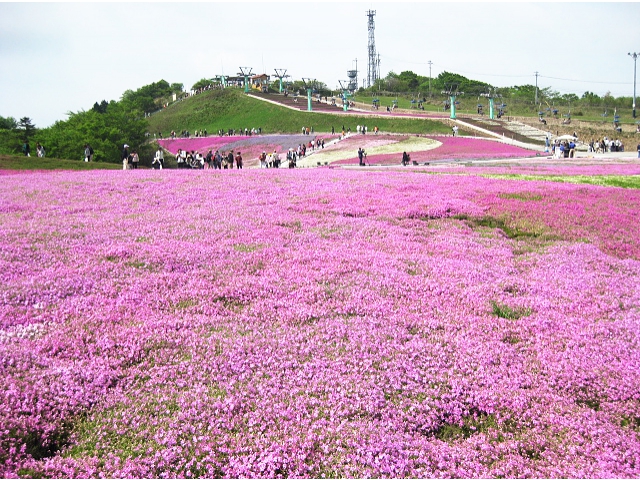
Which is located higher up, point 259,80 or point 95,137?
point 259,80

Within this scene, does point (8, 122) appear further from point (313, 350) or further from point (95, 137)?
Result: point (313, 350)

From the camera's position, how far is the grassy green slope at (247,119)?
314 feet

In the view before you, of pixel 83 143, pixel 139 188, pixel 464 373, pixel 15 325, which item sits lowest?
pixel 464 373

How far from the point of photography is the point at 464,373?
7125 mm

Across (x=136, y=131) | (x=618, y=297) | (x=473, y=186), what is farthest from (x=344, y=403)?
(x=136, y=131)

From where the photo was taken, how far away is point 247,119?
125688 millimetres

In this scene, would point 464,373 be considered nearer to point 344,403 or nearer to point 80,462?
point 344,403

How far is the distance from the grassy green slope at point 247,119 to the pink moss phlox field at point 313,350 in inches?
3184

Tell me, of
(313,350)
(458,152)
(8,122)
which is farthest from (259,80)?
(313,350)

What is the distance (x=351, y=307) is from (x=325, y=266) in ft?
7.07

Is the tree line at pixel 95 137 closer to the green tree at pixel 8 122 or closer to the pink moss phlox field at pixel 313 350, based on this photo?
the green tree at pixel 8 122

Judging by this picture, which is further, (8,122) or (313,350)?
(8,122)

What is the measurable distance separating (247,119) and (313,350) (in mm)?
123075

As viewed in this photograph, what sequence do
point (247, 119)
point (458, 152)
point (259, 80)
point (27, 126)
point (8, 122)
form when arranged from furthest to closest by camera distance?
point (259, 80) → point (8, 122) → point (247, 119) → point (27, 126) → point (458, 152)
